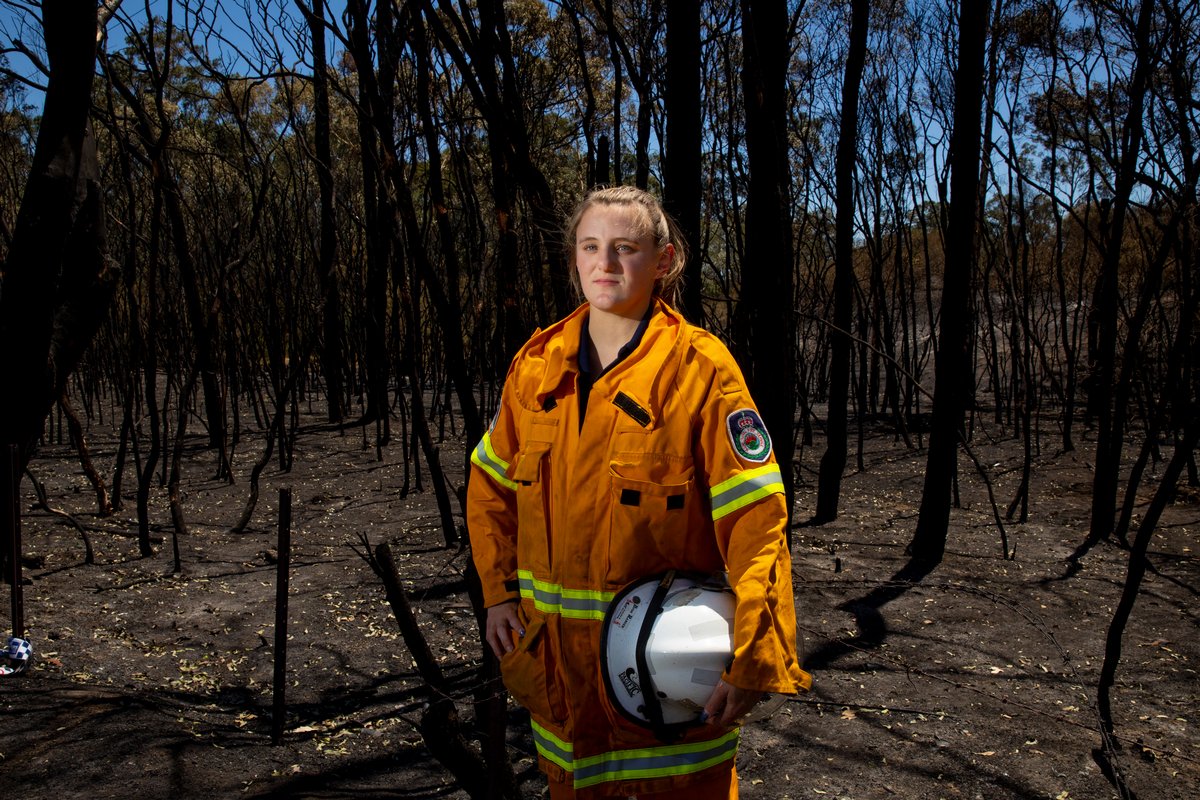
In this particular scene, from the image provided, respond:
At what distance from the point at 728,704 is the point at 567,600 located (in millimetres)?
276

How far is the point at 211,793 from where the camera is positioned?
2.42 m

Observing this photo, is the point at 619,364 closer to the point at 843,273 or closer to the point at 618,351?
the point at 618,351

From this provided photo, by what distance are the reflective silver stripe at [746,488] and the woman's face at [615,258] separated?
32 centimetres

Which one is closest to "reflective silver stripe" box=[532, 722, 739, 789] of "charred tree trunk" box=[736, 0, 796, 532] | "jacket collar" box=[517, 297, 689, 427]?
"jacket collar" box=[517, 297, 689, 427]

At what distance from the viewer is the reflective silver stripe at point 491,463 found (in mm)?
1542

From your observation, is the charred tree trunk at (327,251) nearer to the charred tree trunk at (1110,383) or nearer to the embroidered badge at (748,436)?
the charred tree trunk at (1110,383)

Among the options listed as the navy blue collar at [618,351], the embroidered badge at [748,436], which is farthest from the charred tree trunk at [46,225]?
the embroidered badge at [748,436]

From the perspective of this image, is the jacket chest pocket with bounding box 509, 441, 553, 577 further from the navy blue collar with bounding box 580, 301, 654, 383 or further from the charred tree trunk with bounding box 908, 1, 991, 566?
the charred tree trunk with bounding box 908, 1, 991, 566

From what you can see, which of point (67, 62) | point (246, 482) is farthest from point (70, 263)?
point (246, 482)

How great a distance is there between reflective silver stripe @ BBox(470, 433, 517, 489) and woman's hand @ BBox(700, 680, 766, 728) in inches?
18.6

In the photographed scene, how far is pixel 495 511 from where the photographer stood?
1552 millimetres

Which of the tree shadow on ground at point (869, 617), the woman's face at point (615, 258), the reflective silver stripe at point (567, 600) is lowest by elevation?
the tree shadow on ground at point (869, 617)

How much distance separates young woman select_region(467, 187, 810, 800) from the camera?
131cm

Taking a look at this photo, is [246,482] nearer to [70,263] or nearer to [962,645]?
[70,263]
